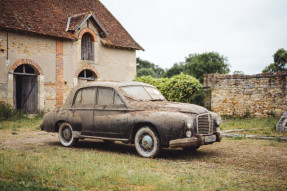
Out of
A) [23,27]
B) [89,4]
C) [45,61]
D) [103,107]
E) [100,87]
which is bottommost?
[103,107]

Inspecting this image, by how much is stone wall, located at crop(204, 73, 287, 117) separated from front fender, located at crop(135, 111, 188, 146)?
1106 cm

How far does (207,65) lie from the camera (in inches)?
2345

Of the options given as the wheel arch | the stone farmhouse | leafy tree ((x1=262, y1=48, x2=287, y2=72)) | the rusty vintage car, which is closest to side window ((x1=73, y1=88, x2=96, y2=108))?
the rusty vintage car

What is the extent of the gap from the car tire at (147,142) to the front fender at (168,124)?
15cm

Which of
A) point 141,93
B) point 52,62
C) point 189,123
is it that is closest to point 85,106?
point 141,93

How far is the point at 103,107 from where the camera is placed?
7840 millimetres

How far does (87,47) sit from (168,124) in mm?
15361

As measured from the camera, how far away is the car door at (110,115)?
7409 mm

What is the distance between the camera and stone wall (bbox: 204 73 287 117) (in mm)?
15898

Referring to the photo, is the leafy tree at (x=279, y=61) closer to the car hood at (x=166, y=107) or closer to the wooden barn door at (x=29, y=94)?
the wooden barn door at (x=29, y=94)

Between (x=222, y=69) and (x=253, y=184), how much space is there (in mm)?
57366

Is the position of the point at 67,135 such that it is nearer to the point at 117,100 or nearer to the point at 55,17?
the point at 117,100

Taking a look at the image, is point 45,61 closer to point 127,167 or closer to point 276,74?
point 276,74

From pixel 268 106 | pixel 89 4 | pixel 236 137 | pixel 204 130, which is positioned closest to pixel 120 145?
pixel 204 130
